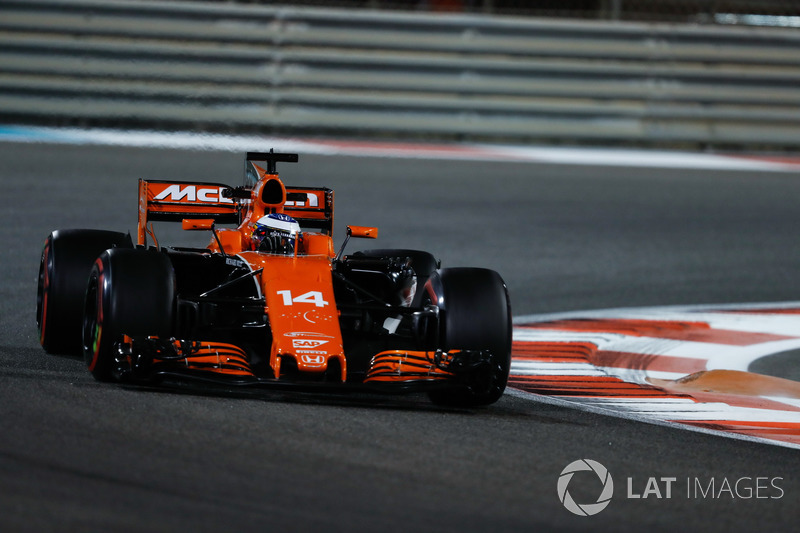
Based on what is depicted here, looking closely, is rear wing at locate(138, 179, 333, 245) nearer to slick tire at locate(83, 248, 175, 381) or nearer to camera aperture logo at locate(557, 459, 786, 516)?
slick tire at locate(83, 248, 175, 381)

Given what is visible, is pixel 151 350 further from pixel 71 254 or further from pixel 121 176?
pixel 121 176

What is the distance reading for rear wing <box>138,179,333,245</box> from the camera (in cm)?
710

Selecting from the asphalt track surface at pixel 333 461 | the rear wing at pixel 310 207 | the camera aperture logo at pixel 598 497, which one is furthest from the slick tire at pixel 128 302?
the camera aperture logo at pixel 598 497

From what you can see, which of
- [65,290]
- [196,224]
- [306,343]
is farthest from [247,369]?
[196,224]

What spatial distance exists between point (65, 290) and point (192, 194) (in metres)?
1.04

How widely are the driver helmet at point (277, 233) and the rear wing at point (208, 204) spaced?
19.8 inches

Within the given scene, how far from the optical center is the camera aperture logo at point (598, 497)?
432 cm

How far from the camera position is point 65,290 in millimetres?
6391

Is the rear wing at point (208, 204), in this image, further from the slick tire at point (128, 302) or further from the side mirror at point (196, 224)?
the slick tire at point (128, 302)

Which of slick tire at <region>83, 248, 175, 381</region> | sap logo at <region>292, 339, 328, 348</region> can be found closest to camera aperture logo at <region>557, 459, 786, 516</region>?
sap logo at <region>292, 339, 328, 348</region>

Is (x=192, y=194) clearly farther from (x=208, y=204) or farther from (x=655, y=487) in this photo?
(x=655, y=487)

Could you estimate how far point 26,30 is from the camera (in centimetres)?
1563

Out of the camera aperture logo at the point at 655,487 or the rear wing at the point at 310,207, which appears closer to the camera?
the camera aperture logo at the point at 655,487

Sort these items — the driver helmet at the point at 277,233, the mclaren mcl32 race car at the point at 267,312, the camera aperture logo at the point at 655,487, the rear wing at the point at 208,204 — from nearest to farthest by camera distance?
the camera aperture logo at the point at 655,487 → the mclaren mcl32 race car at the point at 267,312 → the driver helmet at the point at 277,233 → the rear wing at the point at 208,204
